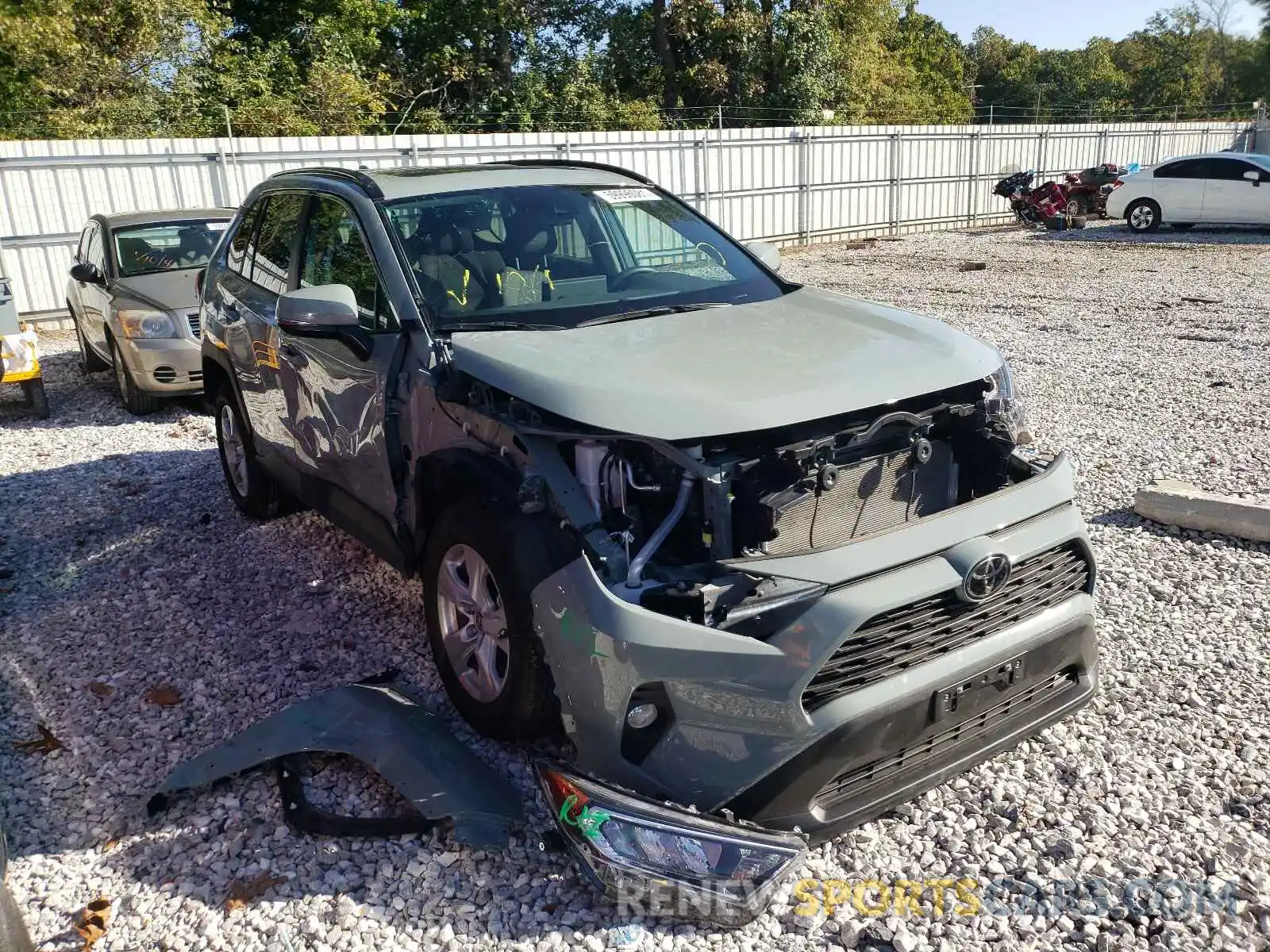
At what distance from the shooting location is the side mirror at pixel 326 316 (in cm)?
370

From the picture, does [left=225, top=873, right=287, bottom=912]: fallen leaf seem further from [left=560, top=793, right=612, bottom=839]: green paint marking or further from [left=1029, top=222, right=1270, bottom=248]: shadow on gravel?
[left=1029, top=222, right=1270, bottom=248]: shadow on gravel

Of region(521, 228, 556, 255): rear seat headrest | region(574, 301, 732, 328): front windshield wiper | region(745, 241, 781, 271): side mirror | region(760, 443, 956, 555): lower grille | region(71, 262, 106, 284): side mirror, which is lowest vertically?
region(760, 443, 956, 555): lower grille

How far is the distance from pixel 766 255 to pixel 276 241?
7.96 ft

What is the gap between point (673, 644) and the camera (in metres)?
2.70

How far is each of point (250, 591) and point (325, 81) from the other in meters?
19.8

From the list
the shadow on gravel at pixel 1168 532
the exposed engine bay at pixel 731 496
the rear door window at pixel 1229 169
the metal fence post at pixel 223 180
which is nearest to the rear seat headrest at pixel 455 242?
the exposed engine bay at pixel 731 496

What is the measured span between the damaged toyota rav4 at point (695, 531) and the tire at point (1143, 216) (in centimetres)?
1955

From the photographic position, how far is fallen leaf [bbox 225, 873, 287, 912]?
2873 mm

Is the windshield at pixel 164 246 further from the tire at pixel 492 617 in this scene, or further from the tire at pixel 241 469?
the tire at pixel 492 617

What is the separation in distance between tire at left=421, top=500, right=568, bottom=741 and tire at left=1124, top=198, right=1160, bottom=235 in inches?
833

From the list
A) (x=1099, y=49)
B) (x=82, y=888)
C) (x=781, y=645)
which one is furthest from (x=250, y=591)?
(x=1099, y=49)

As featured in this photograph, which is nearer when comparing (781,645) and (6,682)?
(781,645)

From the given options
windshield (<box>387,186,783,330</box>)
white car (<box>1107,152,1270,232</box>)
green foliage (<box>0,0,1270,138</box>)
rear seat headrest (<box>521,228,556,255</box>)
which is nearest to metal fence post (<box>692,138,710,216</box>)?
green foliage (<box>0,0,1270,138</box>)

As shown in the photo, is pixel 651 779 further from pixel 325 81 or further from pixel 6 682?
pixel 325 81
